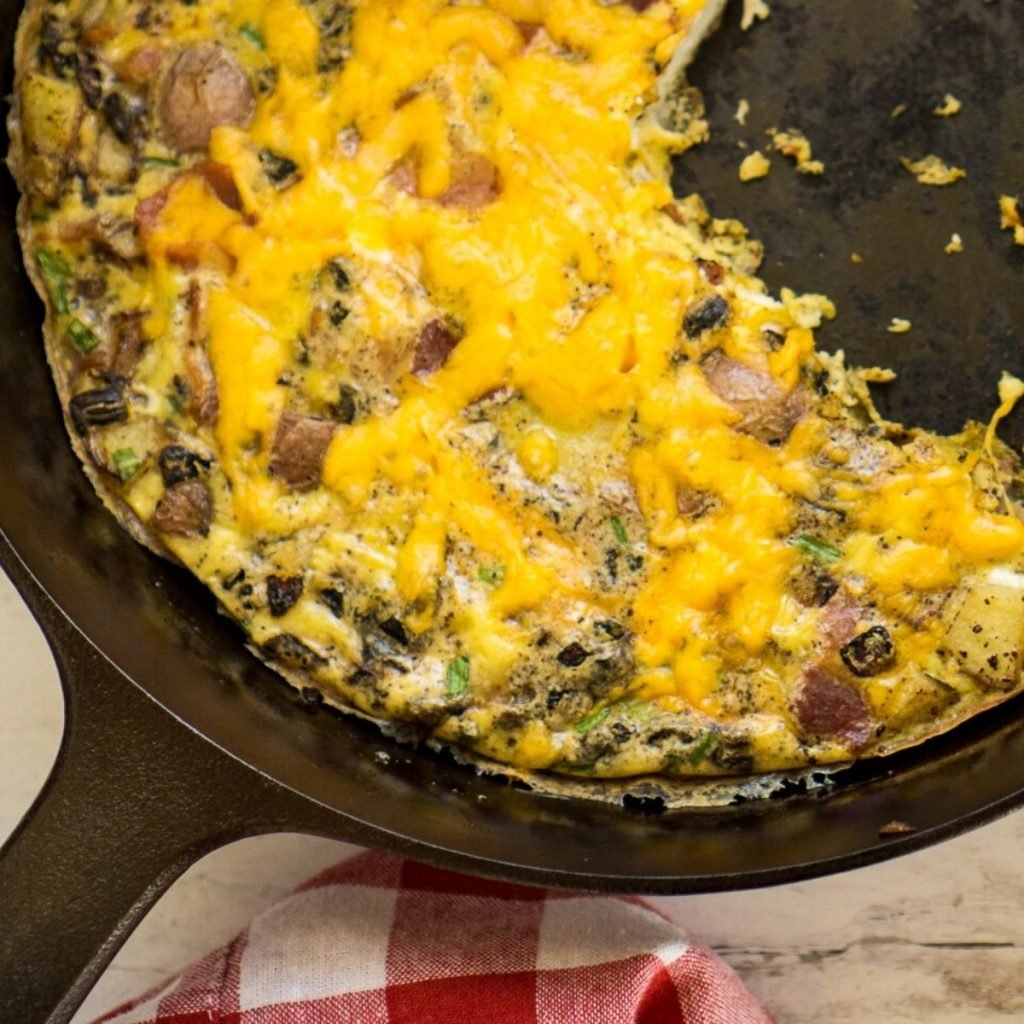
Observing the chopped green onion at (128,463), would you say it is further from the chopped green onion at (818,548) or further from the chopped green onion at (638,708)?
the chopped green onion at (818,548)

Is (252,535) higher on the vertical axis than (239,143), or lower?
lower

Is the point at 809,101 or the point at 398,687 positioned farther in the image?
the point at 809,101

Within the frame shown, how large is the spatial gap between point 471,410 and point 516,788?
775 mm

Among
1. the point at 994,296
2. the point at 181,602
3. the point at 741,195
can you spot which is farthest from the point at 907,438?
the point at 181,602

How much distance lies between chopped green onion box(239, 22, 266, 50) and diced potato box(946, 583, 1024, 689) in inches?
70.2

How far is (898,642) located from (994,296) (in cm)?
79

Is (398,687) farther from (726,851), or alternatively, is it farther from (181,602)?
(726,851)

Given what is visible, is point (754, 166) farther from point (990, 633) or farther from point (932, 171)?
point (990, 633)

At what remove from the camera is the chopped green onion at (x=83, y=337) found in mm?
2586

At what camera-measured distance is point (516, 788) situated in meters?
2.63

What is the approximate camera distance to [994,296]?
9.02 ft

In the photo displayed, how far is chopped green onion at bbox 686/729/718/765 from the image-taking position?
2580 millimetres

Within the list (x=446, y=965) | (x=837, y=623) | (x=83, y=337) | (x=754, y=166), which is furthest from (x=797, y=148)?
(x=446, y=965)

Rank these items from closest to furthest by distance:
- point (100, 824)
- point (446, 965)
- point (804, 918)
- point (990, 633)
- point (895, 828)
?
point (100, 824) → point (895, 828) → point (990, 633) → point (446, 965) → point (804, 918)
